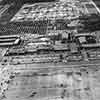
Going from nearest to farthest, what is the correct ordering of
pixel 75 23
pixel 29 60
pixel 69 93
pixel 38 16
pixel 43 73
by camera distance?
pixel 69 93, pixel 43 73, pixel 29 60, pixel 75 23, pixel 38 16

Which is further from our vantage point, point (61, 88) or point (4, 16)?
point (4, 16)

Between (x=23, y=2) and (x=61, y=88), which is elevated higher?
(x=23, y=2)

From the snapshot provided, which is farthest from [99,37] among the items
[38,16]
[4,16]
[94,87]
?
[4,16]

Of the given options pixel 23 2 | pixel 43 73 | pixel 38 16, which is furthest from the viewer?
pixel 23 2

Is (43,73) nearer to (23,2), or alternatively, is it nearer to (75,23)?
(75,23)

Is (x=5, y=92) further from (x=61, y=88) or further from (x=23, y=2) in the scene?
(x=23, y=2)

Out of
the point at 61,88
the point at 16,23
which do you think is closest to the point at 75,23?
the point at 16,23
